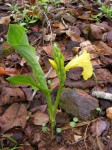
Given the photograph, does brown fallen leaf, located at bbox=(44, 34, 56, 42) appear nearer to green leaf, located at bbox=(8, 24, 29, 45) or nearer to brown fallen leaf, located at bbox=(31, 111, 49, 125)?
brown fallen leaf, located at bbox=(31, 111, 49, 125)

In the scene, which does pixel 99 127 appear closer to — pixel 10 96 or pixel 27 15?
pixel 10 96

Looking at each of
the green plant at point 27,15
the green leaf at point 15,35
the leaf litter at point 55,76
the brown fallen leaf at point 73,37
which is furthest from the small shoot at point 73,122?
the green plant at point 27,15

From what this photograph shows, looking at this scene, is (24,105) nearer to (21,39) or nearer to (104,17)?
(21,39)

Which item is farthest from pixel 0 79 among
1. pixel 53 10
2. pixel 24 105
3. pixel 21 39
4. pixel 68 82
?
pixel 53 10

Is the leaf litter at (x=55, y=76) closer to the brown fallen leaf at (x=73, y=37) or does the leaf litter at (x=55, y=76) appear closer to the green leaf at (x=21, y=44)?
the brown fallen leaf at (x=73, y=37)

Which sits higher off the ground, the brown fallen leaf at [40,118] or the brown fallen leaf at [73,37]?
the brown fallen leaf at [73,37]

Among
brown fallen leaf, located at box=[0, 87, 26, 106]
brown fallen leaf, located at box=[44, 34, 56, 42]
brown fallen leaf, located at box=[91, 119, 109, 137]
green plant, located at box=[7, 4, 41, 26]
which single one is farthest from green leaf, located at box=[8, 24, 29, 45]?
green plant, located at box=[7, 4, 41, 26]
